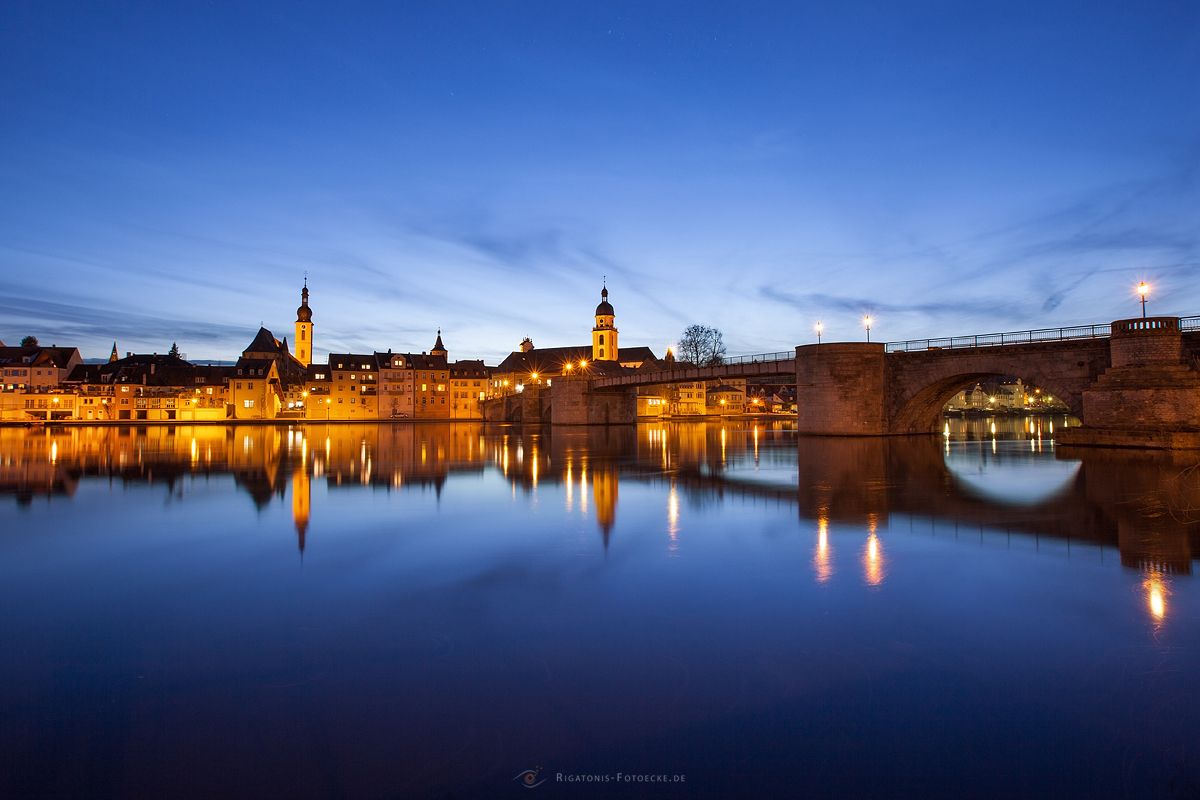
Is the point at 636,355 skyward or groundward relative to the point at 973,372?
skyward

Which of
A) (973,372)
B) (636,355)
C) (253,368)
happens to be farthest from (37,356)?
(973,372)

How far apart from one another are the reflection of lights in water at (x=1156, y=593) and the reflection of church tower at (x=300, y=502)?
11.0 metres

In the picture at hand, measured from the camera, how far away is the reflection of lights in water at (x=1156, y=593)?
23.2 ft

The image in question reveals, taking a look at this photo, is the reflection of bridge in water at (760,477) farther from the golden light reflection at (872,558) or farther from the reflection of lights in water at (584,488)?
the golden light reflection at (872,558)

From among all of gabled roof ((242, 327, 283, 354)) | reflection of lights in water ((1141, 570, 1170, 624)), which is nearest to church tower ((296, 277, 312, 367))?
gabled roof ((242, 327, 283, 354))

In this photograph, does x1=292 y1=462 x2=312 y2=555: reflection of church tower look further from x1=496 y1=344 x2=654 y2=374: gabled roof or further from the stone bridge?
x1=496 y1=344 x2=654 y2=374: gabled roof

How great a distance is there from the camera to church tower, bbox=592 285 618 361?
4614 inches

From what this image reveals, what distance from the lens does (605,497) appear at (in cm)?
1673

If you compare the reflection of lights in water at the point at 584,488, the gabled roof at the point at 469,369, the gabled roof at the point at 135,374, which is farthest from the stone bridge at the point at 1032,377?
the gabled roof at the point at 135,374

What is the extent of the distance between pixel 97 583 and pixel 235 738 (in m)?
5.89

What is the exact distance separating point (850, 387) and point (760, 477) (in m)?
21.3

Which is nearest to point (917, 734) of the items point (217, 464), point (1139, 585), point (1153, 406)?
point (1139, 585)

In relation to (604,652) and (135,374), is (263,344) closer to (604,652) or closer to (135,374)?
(135,374)

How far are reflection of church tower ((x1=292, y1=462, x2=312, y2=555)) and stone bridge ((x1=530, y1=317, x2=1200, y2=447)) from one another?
98.7ft
